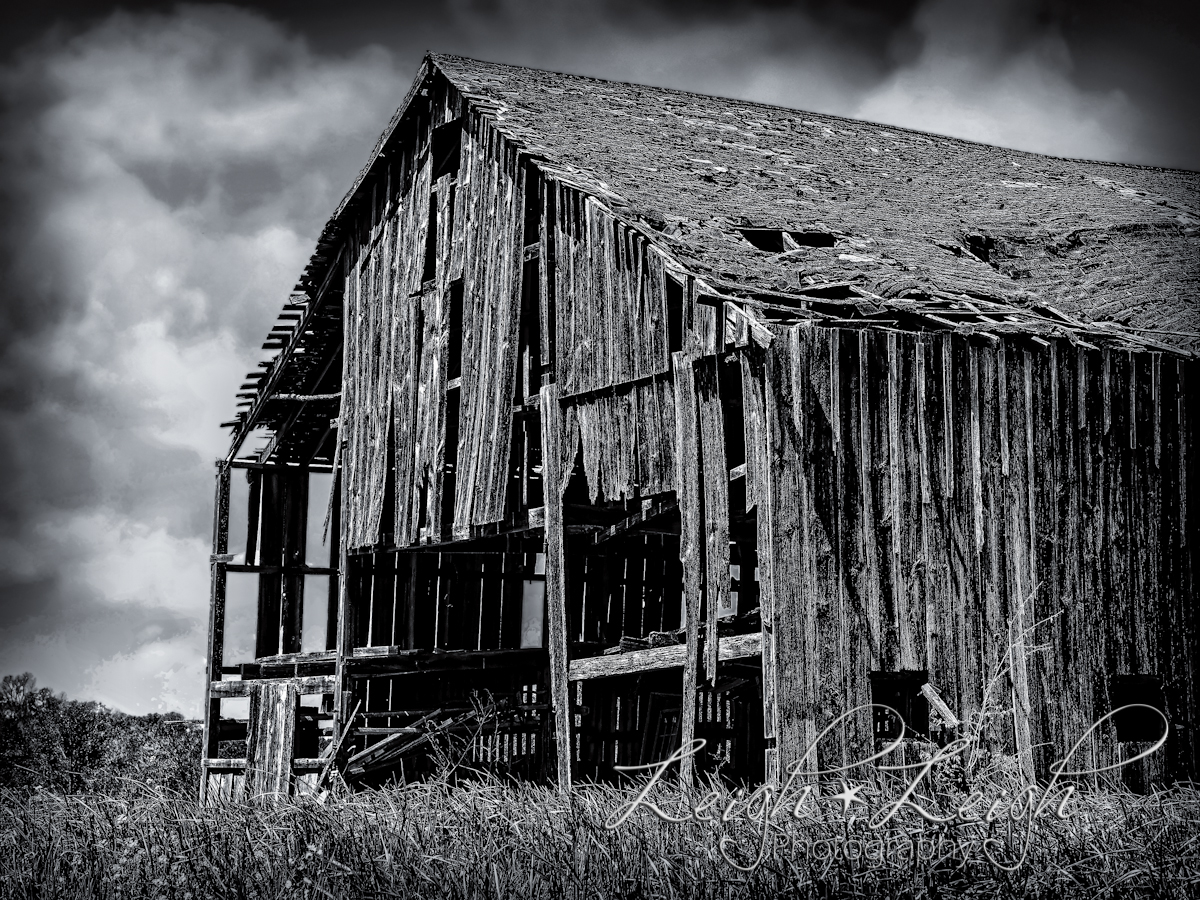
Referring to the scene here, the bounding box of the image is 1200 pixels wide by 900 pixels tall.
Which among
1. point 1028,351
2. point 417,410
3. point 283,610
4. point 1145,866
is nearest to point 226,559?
point 283,610

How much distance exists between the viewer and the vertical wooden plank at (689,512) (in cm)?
1234

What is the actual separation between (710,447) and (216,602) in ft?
35.1

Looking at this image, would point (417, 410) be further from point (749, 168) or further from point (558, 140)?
point (749, 168)

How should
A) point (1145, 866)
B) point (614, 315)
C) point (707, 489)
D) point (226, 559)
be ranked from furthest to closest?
point (226, 559), point (614, 315), point (707, 489), point (1145, 866)

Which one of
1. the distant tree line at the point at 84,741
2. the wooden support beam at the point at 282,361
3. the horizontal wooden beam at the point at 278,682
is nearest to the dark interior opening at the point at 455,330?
the wooden support beam at the point at 282,361

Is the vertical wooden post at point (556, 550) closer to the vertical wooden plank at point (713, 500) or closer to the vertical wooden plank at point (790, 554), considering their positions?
the vertical wooden plank at point (713, 500)

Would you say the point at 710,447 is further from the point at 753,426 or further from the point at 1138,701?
the point at 1138,701

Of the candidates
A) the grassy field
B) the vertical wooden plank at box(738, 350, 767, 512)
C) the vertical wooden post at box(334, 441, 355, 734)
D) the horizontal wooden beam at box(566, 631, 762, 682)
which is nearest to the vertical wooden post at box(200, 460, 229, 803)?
the vertical wooden post at box(334, 441, 355, 734)

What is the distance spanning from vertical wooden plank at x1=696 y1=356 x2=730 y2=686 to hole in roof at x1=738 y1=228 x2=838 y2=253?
92.9 inches

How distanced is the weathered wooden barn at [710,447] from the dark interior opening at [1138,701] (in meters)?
0.05

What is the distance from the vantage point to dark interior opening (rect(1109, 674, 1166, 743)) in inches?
491

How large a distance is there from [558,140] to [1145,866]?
35.1ft

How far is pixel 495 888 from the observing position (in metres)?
8.09

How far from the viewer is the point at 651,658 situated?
13219 millimetres
